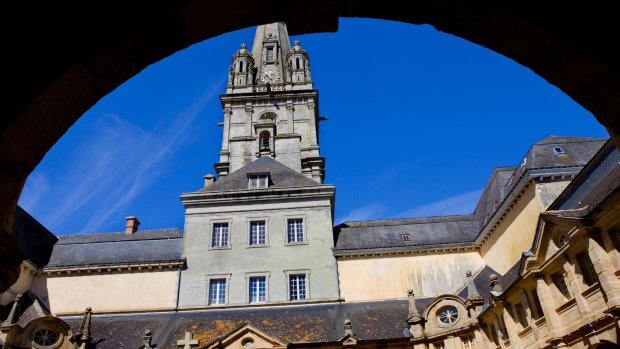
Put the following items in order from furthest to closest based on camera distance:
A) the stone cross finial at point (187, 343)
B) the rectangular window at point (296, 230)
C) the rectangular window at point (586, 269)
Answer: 1. the rectangular window at point (296, 230)
2. the stone cross finial at point (187, 343)
3. the rectangular window at point (586, 269)

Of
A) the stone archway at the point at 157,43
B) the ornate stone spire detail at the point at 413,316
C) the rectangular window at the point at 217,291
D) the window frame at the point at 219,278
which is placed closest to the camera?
the stone archway at the point at 157,43

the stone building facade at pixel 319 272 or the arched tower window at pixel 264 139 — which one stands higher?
the arched tower window at pixel 264 139

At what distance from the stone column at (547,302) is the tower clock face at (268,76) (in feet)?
120

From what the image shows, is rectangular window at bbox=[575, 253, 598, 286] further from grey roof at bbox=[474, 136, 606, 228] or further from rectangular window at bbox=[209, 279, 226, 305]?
rectangular window at bbox=[209, 279, 226, 305]

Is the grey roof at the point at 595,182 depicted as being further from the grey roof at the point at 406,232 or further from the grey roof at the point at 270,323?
the grey roof at the point at 270,323

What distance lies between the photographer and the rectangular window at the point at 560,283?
15.6 metres

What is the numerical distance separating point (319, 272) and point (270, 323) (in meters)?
4.39

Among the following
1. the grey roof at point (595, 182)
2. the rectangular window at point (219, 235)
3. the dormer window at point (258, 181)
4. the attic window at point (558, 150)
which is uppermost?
the dormer window at point (258, 181)

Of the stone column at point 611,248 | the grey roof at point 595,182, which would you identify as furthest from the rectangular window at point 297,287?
the stone column at point 611,248

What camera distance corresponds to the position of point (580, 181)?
1842cm

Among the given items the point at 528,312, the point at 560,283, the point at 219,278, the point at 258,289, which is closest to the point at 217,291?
the point at 219,278

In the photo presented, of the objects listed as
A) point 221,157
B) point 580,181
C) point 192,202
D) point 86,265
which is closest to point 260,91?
point 221,157

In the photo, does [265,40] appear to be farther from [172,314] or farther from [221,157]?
[172,314]

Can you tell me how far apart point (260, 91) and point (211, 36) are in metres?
41.5
